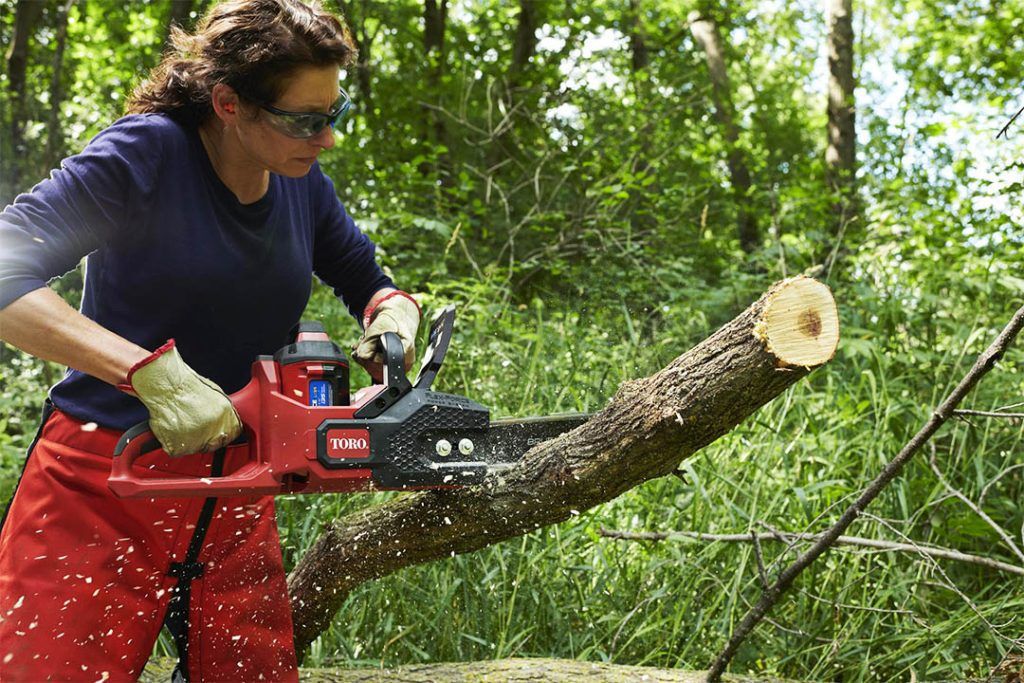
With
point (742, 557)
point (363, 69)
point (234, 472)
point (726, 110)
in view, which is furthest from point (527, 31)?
point (234, 472)

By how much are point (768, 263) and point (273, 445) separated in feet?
15.8

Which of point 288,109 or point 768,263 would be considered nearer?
point 288,109

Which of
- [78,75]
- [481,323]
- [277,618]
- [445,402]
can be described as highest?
[78,75]

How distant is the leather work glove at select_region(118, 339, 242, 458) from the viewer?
1809 millimetres

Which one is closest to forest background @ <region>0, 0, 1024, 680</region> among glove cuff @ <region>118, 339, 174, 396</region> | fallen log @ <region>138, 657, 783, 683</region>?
fallen log @ <region>138, 657, 783, 683</region>

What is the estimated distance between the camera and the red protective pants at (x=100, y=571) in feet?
6.23

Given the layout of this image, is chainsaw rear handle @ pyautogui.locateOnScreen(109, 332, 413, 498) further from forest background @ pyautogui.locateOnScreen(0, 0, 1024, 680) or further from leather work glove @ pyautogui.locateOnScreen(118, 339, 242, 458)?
forest background @ pyautogui.locateOnScreen(0, 0, 1024, 680)

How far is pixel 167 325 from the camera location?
6.73ft

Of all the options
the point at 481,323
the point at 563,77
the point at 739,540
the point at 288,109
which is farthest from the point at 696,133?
the point at 288,109

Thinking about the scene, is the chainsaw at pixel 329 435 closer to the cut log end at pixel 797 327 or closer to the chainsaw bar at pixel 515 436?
the chainsaw bar at pixel 515 436

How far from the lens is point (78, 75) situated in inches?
491

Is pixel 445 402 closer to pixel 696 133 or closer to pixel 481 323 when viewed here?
→ pixel 481 323

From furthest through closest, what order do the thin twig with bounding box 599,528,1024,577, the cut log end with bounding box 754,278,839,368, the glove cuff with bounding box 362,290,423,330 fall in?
the thin twig with bounding box 599,528,1024,577 < the glove cuff with bounding box 362,290,423,330 < the cut log end with bounding box 754,278,839,368

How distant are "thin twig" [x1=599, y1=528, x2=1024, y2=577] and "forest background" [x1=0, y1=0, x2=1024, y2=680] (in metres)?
0.06
